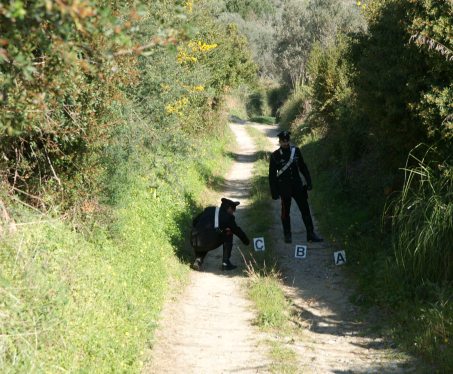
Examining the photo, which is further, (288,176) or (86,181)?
(288,176)

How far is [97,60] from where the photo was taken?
4723mm

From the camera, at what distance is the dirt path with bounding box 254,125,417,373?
6.82 metres

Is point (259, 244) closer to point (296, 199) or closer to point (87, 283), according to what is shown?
point (296, 199)

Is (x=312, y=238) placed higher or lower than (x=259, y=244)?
lower

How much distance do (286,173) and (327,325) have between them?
4056 mm

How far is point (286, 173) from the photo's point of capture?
38.1 feet

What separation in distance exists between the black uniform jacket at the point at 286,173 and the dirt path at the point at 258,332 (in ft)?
3.88

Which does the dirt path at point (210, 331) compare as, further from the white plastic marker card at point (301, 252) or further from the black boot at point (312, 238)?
the black boot at point (312, 238)

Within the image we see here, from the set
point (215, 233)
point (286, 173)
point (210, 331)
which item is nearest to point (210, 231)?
point (215, 233)

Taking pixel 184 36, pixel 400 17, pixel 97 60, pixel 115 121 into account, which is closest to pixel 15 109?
pixel 97 60

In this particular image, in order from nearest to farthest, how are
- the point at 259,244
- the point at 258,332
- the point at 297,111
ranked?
the point at 258,332 < the point at 259,244 < the point at 297,111

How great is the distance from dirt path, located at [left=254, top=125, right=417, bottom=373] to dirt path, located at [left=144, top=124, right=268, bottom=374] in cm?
65

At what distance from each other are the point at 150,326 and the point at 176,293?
182cm

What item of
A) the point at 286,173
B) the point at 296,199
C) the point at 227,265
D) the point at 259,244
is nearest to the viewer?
the point at 227,265
